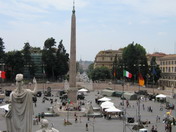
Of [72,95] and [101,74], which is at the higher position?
[101,74]

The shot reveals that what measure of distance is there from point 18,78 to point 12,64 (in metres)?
67.6

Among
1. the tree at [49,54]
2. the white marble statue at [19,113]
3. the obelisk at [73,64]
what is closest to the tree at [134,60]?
the tree at [49,54]

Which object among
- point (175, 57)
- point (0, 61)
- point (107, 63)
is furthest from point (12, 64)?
point (107, 63)

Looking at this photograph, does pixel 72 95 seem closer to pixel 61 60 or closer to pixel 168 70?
pixel 61 60

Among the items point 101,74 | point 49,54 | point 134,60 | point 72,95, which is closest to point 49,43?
point 49,54

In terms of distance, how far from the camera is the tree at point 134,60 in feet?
242

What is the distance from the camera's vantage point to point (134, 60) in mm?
77000

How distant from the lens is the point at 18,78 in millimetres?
7312

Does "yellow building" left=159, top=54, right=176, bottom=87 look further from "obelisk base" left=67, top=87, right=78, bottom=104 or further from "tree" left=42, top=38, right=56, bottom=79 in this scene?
"obelisk base" left=67, top=87, right=78, bottom=104

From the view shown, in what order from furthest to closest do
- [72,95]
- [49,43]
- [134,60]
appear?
[49,43] < [134,60] < [72,95]

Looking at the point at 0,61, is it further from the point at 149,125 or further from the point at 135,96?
the point at 149,125

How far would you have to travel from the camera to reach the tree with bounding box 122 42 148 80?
7372 centimetres

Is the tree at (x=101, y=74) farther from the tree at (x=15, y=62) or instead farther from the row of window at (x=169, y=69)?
the tree at (x=15, y=62)

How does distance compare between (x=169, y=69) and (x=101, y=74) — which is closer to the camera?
(x=169, y=69)
